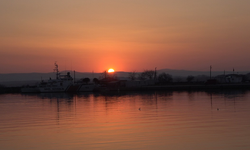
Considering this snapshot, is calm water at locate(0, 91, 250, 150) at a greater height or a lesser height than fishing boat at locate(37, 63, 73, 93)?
lesser

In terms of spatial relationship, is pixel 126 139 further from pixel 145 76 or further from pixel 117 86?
pixel 145 76

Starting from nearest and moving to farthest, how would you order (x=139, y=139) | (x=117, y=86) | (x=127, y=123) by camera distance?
(x=139, y=139) → (x=127, y=123) → (x=117, y=86)

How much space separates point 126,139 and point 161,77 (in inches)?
3984

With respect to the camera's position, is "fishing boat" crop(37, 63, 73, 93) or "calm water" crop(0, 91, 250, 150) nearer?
"calm water" crop(0, 91, 250, 150)

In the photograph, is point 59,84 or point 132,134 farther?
point 59,84

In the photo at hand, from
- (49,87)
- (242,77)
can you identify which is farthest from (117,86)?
(242,77)

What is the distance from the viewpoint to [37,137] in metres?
17.2

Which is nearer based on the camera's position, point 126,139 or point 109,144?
point 109,144

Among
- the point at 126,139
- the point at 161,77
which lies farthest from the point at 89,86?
the point at 126,139

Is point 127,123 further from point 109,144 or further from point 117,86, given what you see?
point 117,86

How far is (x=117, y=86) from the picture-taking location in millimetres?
86938

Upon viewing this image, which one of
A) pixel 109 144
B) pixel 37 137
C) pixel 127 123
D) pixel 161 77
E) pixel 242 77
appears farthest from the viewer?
pixel 161 77

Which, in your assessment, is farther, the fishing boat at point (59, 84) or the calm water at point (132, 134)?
the fishing boat at point (59, 84)

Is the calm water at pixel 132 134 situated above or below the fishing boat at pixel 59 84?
below
